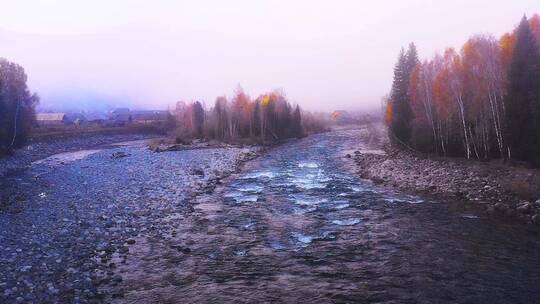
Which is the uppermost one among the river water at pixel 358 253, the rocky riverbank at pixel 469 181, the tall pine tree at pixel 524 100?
the tall pine tree at pixel 524 100

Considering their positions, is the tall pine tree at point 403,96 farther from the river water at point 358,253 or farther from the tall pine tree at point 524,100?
the river water at point 358,253

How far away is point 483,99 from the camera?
40469 millimetres

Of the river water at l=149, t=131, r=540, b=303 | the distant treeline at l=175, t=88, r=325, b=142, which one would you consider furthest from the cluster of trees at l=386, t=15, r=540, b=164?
the distant treeline at l=175, t=88, r=325, b=142

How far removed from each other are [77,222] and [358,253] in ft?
48.0

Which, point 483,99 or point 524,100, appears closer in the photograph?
point 524,100

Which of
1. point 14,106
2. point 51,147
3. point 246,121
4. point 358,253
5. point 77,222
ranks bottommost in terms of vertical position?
point 358,253

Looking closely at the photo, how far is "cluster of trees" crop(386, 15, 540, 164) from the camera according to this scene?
1367 inches

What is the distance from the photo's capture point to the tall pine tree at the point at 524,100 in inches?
1324

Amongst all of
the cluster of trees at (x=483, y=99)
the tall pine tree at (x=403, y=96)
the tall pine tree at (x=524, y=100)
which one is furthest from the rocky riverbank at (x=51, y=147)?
the tall pine tree at (x=403, y=96)

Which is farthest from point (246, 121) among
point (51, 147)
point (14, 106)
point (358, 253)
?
point (358, 253)

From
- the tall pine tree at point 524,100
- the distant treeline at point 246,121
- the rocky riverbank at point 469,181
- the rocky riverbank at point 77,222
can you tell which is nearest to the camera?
the rocky riverbank at point 77,222

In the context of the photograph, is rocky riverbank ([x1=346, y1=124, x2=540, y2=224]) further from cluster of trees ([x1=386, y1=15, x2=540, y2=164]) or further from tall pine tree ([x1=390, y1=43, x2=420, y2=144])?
tall pine tree ([x1=390, y1=43, x2=420, y2=144])

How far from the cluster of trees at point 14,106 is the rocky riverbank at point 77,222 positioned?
2561 cm

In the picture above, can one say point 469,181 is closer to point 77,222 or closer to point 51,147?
point 77,222
